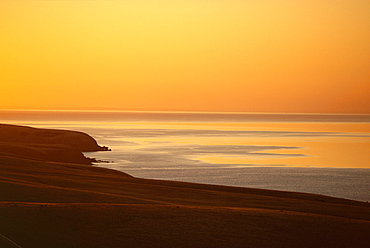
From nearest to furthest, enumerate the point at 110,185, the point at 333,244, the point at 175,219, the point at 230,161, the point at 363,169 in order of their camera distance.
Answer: the point at 333,244 → the point at 175,219 → the point at 110,185 → the point at 363,169 → the point at 230,161

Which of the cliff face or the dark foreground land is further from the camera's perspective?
the cliff face

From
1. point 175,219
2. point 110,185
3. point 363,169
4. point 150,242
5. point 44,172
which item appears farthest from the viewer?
point 363,169

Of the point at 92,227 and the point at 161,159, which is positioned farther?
the point at 161,159

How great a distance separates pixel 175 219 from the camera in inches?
948

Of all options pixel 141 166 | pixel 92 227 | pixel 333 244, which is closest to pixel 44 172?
pixel 92 227

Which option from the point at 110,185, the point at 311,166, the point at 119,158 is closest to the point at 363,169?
the point at 311,166

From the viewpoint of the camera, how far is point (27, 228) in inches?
826

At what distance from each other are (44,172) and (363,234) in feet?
96.9

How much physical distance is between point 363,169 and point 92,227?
206 ft

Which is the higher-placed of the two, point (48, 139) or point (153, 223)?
point (48, 139)

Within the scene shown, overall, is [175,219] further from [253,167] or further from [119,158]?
[119,158]

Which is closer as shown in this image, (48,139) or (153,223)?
(153,223)

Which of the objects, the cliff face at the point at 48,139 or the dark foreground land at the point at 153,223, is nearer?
the dark foreground land at the point at 153,223

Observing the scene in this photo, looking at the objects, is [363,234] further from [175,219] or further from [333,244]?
[175,219]
